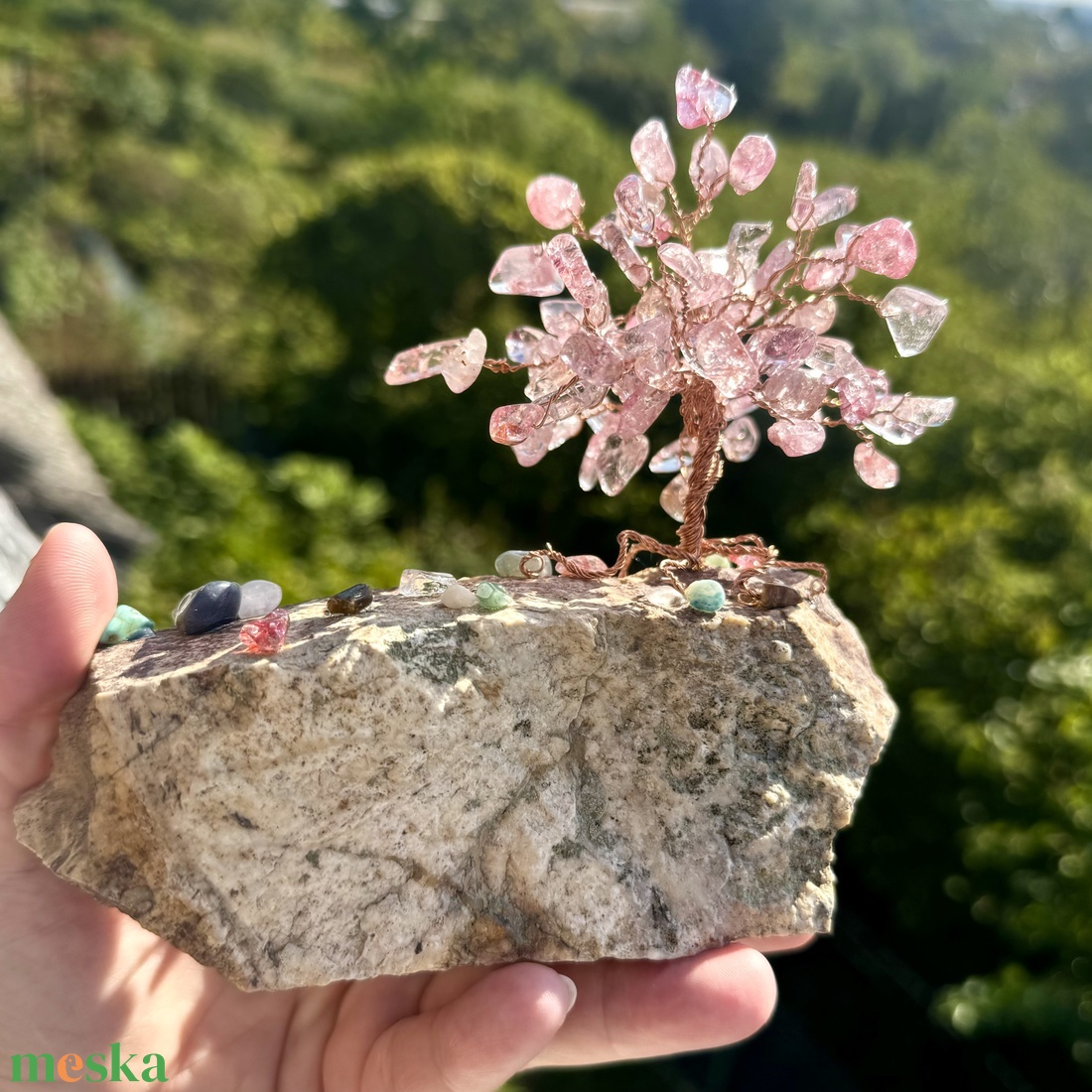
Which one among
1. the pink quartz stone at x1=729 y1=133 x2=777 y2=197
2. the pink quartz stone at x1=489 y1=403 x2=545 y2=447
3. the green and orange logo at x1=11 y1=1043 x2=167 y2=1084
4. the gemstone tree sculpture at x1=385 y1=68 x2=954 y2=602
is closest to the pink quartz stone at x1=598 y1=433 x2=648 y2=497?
the gemstone tree sculpture at x1=385 y1=68 x2=954 y2=602

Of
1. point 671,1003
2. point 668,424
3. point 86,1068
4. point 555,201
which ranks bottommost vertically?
point 668,424

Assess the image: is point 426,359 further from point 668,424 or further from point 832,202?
point 668,424

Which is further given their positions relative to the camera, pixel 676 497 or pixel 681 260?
pixel 676 497

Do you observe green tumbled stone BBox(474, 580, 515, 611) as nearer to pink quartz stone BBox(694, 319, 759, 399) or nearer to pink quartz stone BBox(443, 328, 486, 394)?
pink quartz stone BBox(443, 328, 486, 394)

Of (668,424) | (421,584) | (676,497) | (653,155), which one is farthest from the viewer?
(668,424)

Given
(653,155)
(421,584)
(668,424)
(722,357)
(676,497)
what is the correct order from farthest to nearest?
(668,424)
(676,497)
(421,584)
(653,155)
(722,357)

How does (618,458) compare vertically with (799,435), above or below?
below

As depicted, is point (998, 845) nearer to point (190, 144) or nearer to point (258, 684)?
Answer: point (258, 684)

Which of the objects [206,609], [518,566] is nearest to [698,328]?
[518,566]
